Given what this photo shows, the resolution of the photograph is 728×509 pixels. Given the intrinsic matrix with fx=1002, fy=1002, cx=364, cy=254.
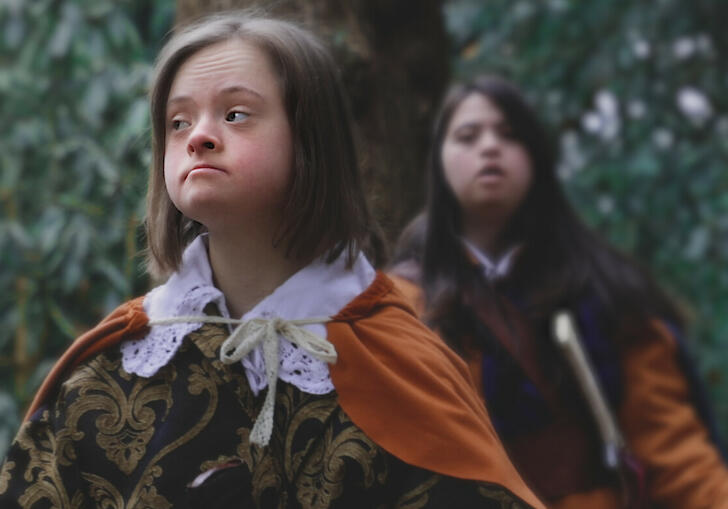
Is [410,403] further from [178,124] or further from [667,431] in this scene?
[667,431]

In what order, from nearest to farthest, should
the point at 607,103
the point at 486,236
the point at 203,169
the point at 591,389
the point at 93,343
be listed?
the point at 203,169
the point at 93,343
the point at 591,389
the point at 486,236
the point at 607,103

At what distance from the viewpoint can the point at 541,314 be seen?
2.26 meters

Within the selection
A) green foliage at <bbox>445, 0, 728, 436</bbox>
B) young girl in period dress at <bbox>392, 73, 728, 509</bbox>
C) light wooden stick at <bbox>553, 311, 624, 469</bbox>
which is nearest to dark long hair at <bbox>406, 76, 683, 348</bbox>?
young girl in period dress at <bbox>392, 73, 728, 509</bbox>

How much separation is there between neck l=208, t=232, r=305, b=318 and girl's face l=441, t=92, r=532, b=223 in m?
0.98

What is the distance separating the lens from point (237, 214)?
1.33 m

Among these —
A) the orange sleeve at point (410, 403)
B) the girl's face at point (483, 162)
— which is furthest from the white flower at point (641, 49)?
the orange sleeve at point (410, 403)

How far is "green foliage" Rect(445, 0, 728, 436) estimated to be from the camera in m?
3.73

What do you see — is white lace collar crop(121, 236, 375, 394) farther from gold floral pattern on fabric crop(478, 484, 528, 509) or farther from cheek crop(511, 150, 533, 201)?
cheek crop(511, 150, 533, 201)

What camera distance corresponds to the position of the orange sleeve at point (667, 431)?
2320 mm

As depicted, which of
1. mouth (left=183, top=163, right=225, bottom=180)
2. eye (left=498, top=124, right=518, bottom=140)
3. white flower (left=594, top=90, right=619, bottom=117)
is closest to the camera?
mouth (left=183, top=163, right=225, bottom=180)

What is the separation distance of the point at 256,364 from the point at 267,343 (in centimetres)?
4

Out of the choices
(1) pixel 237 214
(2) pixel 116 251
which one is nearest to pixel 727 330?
(2) pixel 116 251

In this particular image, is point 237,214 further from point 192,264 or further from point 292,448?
point 292,448

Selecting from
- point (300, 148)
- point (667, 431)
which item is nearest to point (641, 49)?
point (667, 431)
